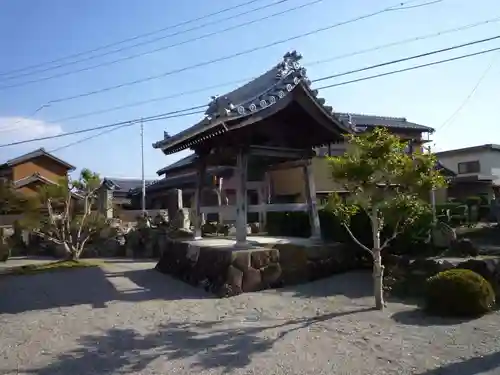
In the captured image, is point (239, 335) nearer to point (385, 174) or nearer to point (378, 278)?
point (378, 278)

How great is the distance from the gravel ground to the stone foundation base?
Answer: 0.38m

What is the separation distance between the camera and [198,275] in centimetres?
1019

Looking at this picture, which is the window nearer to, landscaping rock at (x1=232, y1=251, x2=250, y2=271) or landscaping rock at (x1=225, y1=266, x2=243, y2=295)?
landscaping rock at (x1=232, y1=251, x2=250, y2=271)

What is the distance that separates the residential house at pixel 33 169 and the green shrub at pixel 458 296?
3088 centimetres

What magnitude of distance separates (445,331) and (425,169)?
8.15ft

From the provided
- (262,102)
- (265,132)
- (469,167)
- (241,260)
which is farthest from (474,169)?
(241,260)

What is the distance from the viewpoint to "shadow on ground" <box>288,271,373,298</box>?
28.8 feet

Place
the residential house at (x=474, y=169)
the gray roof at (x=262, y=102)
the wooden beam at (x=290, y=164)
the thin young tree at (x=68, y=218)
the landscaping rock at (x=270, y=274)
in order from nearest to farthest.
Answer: the gray roof at (x=262, y=102), the landscaping rock at (x=270, y=274), the wooden beam at (x=290, y=164), the thin young tree at (x=68, y=218), the residential house at (x=474, y=169)

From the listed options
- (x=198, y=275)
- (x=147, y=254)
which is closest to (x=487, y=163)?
(x=147, y=254)

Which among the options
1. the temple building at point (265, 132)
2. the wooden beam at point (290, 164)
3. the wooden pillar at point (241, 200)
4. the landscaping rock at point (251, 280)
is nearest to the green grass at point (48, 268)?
the temple building at point (265, 132)

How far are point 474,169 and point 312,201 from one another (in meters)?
25.7

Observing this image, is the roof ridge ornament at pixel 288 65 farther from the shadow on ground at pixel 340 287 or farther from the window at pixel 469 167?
the window at pixel 469 167

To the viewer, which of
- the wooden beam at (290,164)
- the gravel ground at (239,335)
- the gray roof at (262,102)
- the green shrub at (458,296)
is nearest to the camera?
the gravel ground at (239,335)

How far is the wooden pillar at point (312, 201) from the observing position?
11297 mm
